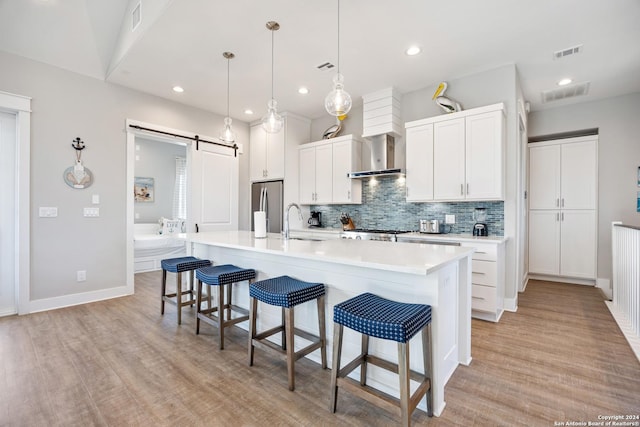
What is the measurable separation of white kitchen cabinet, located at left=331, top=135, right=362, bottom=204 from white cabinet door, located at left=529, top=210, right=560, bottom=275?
305 centimetres

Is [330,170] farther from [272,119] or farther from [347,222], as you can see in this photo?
[272,119]

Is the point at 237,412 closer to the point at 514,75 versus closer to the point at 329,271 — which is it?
the point at 329,271

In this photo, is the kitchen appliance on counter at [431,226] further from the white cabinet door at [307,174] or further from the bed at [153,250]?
the bed at [153,250]

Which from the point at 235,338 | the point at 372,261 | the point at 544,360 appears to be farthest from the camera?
the point at 235,338

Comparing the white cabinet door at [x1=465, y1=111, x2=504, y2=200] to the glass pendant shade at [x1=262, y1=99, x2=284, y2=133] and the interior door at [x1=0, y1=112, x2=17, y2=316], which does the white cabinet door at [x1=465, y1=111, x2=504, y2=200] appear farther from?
the interior door at [x1=0, y1=112, x2=17, y2=316]

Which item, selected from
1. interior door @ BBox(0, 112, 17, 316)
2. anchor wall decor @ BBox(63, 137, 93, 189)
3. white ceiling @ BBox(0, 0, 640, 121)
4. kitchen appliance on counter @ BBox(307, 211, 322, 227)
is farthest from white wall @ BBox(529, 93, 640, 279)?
interior door @ BBox(0, 112, 17, 316)

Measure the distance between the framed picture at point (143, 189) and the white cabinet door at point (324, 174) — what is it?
4.50m

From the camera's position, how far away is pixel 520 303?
3713mm

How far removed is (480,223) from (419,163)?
1071mm

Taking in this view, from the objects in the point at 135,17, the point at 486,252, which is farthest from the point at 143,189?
the point at 486,252

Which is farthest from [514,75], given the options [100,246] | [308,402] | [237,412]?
[100,246]

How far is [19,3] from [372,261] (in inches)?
174

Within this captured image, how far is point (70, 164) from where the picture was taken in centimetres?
364

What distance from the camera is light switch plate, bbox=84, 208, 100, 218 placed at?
3750 millimetres
